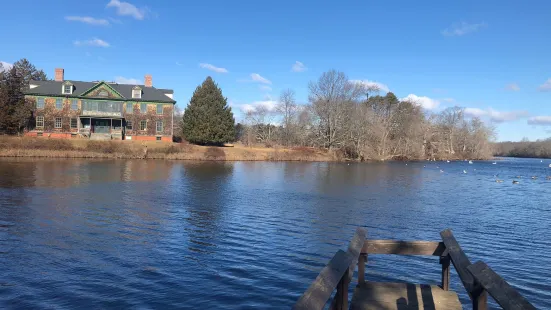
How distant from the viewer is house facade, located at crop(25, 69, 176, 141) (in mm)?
61312

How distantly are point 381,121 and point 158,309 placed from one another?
81.5m

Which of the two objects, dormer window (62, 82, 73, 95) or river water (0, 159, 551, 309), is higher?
dormer window (62, 82, 73, 95)

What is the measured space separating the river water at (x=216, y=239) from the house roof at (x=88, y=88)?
Answer: 38003 millimetres

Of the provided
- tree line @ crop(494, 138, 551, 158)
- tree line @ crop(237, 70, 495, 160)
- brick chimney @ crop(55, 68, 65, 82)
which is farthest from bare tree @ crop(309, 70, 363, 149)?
tree line @ crop(494, 138, 551, 158)

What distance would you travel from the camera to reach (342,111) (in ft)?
244

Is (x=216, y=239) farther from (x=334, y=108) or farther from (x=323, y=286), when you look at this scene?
(x=334, y=108)

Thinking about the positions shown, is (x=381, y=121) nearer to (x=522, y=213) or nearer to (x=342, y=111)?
(x=342, y=111)

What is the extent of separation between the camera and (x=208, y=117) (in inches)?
2687

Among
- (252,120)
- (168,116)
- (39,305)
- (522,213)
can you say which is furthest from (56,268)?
(252,120)

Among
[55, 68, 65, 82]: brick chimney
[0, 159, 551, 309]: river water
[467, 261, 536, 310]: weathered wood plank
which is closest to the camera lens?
[467, 261, 536, 310]: weathered wood plank

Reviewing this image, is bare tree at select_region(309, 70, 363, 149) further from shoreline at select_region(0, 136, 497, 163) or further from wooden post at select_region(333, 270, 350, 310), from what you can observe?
wooden post at select_region(333, 270, 350, 310)

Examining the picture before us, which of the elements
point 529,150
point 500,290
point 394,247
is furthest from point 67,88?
point 529,150

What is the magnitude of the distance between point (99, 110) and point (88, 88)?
4.29 meters

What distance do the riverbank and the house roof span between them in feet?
30.3
